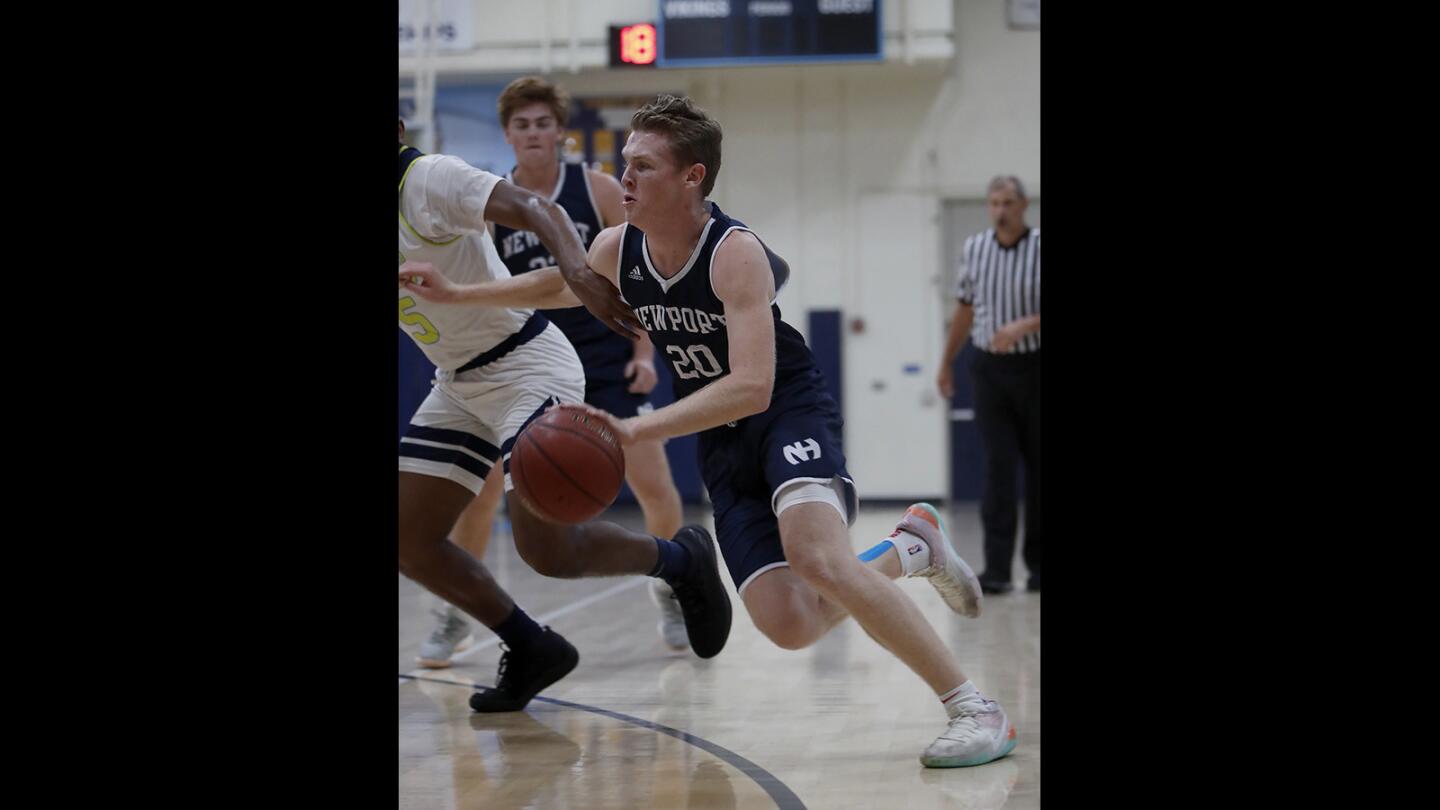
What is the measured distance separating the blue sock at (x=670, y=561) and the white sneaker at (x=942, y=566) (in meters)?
0.80

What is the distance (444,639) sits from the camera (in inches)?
193

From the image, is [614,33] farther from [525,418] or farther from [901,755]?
[901,755]

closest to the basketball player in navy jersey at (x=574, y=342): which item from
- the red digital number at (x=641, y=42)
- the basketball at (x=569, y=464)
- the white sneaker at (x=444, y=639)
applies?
the white sneaker at (x=444, y=639)

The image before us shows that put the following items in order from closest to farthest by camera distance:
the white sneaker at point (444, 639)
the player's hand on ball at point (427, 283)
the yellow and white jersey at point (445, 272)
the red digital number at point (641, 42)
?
the player's hand on ball at point (427, 283) → the yellow and white jersey at point (445, 272) → the white sneaker at point (444, 639) → the red digital number at point (641, 42)

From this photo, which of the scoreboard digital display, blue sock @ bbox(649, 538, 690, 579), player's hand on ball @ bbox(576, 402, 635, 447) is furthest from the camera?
the scoreboard digital display

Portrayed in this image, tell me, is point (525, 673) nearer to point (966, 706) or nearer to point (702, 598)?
point (702, 598)

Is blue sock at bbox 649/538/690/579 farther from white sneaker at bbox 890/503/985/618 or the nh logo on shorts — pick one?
the nh logo on shorts

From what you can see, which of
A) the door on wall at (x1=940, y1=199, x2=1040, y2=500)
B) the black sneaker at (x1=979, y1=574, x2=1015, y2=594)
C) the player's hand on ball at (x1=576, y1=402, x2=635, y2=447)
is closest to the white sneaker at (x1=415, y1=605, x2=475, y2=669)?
the player's hand on ball at (x1=576, y1=402, x2=635, y2=447)

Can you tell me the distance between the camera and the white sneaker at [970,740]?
324 centimetres

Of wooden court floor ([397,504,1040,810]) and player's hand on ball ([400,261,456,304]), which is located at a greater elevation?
player's hand on ball ([400,261,456,304])

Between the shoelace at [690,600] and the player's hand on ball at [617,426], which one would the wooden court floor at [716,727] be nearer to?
the shoelace at [690,600]

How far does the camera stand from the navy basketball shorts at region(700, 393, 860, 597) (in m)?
3.31
